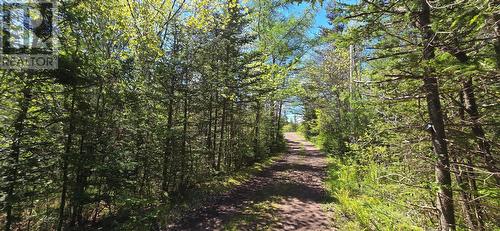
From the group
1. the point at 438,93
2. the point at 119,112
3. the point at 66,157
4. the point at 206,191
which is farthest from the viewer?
the point at 206,191

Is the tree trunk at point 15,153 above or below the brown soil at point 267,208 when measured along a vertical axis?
above

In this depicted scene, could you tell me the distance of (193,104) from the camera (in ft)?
30.2

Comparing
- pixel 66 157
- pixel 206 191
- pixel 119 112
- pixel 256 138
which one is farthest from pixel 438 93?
pixel 256 138

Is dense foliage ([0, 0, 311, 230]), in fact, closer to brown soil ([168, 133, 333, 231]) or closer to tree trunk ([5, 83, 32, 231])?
tree trunk ([5, 83, 32, 231])

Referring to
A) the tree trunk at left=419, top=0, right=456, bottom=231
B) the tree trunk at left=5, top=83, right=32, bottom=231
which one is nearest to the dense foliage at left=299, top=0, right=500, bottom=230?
the tree trunk at left=419, top=0, right=456, bottom=231

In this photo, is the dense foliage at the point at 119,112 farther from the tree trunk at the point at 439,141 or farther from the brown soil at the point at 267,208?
the tree trunk at the point at 439,141

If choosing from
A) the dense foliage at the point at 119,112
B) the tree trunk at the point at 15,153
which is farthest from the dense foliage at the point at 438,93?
the tree trunk at the point at 15,153

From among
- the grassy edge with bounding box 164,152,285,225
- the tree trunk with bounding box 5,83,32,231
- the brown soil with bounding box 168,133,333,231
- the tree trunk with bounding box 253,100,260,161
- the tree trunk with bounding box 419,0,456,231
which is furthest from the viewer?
the tree trunk with bounding box 253,100,260,161

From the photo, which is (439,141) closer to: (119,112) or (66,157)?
(66,157)

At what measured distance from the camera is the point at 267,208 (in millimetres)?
7309

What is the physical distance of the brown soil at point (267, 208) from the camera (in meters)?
6.07

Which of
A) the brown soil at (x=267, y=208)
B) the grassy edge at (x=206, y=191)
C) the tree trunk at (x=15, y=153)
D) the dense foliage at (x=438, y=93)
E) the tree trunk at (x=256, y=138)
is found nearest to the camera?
the dense foliage at (x=438, y=93)

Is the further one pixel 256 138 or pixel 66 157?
pixel 256 138

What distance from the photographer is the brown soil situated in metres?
6.07
